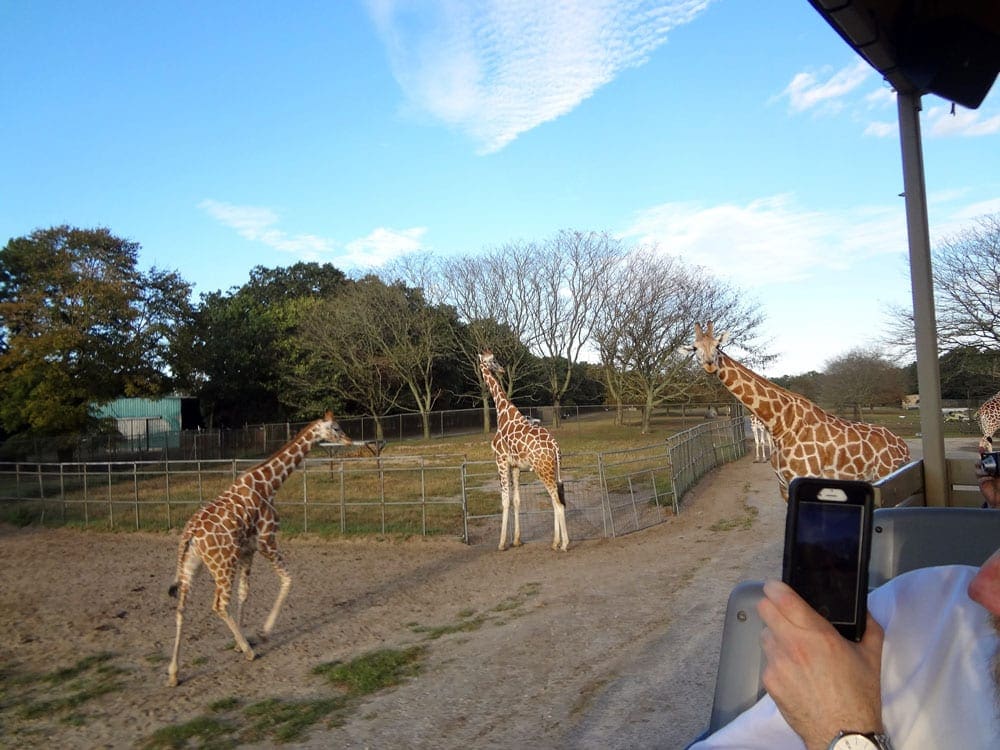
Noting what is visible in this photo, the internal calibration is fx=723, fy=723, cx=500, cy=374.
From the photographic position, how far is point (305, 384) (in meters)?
33.8

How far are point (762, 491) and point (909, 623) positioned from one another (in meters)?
13.6

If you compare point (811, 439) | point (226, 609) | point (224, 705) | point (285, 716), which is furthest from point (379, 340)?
point (285, 716)

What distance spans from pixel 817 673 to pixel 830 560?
0.17 m

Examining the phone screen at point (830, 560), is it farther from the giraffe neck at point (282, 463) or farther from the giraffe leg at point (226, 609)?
the giraffe neck at point (282, 463)

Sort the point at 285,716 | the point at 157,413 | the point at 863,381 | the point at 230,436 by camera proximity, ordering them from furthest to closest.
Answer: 1. the point at 157,413
2. the point at 230,436
3. the point at 863,381
4. the point at 285,716

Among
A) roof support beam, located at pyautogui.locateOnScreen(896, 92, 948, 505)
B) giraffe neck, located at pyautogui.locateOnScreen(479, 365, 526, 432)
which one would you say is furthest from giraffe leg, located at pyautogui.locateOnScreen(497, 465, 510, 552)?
roof support beam, located at pyautogui.locateOnScreen(896, 92, 948, 505)

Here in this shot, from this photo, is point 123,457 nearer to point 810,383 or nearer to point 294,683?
point 294,683

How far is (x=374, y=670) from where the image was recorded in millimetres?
5641

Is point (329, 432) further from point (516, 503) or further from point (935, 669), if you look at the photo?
point (935, 669)

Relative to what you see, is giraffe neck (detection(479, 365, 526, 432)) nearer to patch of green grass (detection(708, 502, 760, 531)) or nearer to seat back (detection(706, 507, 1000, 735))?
patch of green grass (detection(708, 502, 760, 531))

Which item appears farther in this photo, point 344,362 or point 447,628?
point 344,362

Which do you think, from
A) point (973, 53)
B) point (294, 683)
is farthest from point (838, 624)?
point (294, 683)

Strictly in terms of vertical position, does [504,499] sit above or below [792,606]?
below

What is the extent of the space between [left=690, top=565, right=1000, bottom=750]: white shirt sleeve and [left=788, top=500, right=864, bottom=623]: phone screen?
10.4 inches
